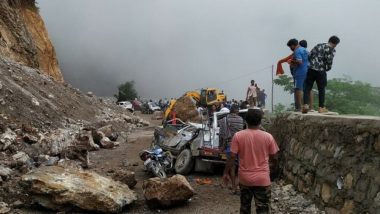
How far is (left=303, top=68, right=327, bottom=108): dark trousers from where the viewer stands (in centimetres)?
870

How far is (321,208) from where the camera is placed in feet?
19.3

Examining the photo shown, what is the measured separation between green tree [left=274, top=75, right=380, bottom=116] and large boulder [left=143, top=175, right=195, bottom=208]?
8.35 meters

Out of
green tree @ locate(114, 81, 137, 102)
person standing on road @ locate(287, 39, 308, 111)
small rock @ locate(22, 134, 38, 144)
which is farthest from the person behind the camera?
green tree @ locate(114, 81, 137, 102)

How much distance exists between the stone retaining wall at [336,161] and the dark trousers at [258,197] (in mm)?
1015

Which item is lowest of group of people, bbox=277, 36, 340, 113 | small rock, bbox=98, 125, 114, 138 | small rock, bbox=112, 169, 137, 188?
small rock, bbox=112, 169, 137, 188

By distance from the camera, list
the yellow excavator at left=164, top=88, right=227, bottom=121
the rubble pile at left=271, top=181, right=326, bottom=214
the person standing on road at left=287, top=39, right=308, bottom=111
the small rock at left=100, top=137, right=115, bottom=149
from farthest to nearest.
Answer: the yellow excavator at left=164, top=88, right=227, bottom=121
the small rock at left=100, top=137, right=115, bottom=149
the person standing on road at left=287, top=39, right=308, bottom=111
the rubble pile at left=271, top=181, right=326, bottom=214

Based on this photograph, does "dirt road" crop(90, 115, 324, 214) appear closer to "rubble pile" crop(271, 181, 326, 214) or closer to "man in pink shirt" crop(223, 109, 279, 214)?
"rubble pile" crop(271, 181, 326, 214)

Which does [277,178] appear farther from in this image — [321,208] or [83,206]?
[83,206]

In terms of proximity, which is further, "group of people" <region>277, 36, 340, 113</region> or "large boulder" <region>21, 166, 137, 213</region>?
"group of people" <region>277, 36, 340, 113</region>

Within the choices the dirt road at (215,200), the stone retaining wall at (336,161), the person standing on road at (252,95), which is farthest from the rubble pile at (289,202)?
the person standing on road at (252,95)

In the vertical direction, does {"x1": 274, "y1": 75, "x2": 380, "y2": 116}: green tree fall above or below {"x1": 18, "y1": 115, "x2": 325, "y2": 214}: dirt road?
above

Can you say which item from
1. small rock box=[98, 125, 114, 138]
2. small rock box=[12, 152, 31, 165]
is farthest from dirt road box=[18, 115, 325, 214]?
small rock box=[98, 125, 114, 138]

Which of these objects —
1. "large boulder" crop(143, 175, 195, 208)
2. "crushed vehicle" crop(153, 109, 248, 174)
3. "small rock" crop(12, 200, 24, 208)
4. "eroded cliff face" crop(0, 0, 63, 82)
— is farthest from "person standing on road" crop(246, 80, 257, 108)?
"eroded cliff face" crop(0, 0, 63, 82)

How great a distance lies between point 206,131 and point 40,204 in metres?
4.14
